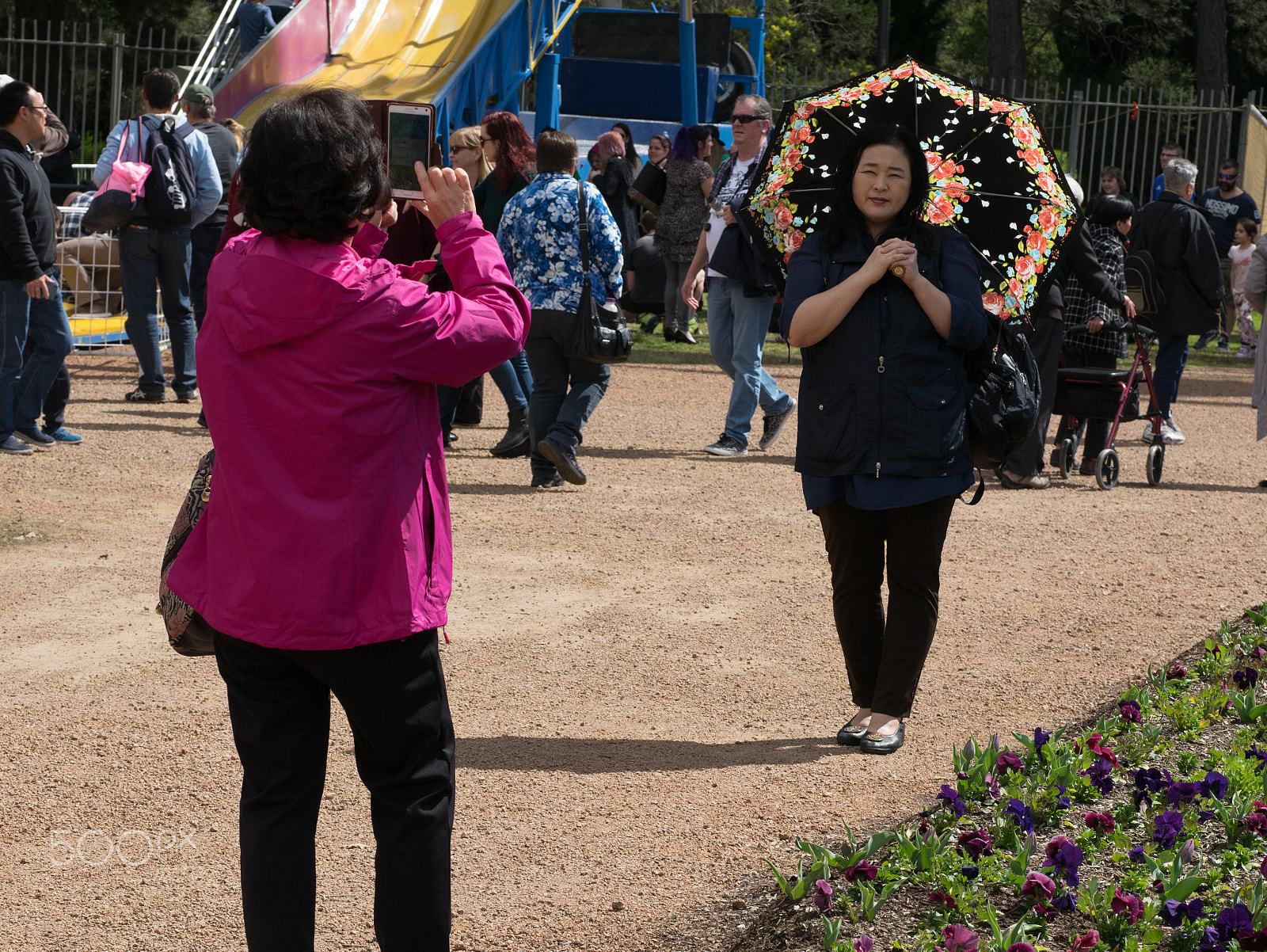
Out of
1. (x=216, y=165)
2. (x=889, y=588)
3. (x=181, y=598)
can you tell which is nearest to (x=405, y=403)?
(x=181, y=598)

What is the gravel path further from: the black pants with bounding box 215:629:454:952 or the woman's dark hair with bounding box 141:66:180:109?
the woman's dark hair with bounding box 141:66:180:109

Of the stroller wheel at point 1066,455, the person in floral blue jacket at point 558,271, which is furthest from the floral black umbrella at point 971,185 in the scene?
the stroller wheel at point 1066,455

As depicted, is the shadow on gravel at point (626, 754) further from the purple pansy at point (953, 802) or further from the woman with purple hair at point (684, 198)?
the woman with purple hair at point (684, 198)

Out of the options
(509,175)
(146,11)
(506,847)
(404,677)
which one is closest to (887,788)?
(506,847)

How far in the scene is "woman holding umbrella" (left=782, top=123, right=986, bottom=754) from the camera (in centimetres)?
405

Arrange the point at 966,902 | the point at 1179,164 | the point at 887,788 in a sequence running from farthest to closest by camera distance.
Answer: the point at 1179,164
the point at 887,788
the point at 966,902

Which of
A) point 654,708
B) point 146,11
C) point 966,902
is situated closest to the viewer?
point 966,902

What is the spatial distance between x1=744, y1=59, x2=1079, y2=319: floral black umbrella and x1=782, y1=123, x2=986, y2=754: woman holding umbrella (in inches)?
17.5

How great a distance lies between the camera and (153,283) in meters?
10.2

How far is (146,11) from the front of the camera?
24.1m

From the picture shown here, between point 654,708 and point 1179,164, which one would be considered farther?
point 1179,164

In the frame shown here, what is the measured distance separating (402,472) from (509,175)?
6.29 metres

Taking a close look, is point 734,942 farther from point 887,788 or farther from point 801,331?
point 801,331

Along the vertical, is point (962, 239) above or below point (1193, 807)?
above
